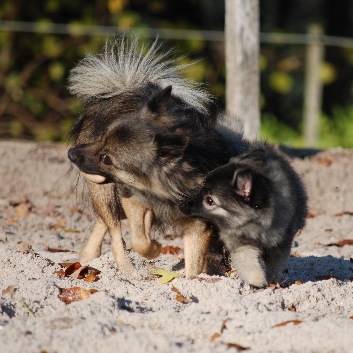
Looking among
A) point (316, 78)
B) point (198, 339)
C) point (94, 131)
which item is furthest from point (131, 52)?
point (316, 78)

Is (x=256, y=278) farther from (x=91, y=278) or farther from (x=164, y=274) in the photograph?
(x=91, y=278)

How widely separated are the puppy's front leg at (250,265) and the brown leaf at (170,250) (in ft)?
4.97

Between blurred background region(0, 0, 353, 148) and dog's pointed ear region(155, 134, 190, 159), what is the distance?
264 inches

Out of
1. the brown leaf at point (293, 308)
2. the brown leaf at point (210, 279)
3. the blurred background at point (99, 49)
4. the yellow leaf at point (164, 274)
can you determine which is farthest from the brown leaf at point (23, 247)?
the blurred background at point (99, 49)

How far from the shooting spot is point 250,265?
5871 millimetres

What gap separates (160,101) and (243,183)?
82cm

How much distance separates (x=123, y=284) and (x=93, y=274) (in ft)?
1.46

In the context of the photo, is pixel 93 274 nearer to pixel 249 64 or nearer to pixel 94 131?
pixel 94 131

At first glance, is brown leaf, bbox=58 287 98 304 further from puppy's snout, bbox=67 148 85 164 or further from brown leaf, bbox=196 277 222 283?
puppy's snout, bbox=67 148 85 164

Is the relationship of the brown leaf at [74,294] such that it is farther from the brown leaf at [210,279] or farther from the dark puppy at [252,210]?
the dark puppy at [252,210]

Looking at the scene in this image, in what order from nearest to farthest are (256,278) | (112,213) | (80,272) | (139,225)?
(256,278) → (80,272) → (139,225) → (112,213)

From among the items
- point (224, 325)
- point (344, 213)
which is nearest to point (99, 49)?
point (344, 213)

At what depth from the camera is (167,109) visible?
604 cm

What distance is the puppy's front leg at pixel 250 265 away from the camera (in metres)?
5.76
